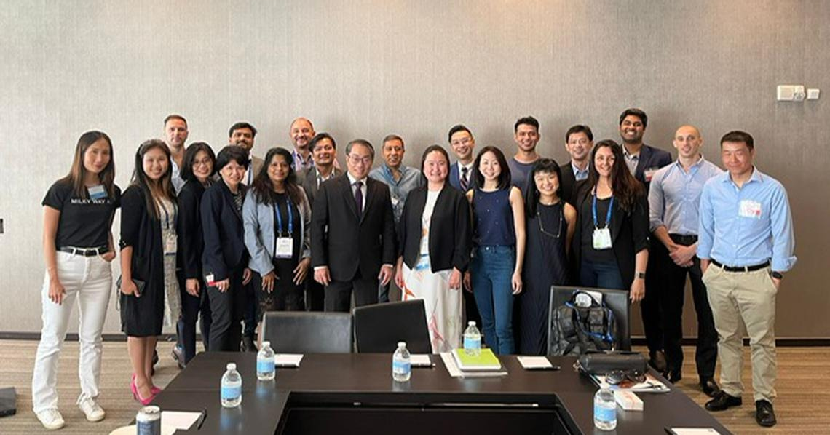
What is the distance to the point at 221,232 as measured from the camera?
4.12 meters

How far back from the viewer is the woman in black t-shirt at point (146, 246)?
3.83m

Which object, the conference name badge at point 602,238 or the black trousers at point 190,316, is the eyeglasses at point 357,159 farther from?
the conference name badge at point 602,238

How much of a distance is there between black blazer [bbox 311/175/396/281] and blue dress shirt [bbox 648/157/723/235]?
1.96m

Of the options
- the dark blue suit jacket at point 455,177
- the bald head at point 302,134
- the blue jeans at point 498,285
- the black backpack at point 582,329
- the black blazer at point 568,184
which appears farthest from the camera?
the bald head at point 302,134

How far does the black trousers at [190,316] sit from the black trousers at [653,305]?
3.18 metres

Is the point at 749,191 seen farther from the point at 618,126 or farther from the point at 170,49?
the point at 170,49

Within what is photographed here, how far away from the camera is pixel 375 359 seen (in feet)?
8.93

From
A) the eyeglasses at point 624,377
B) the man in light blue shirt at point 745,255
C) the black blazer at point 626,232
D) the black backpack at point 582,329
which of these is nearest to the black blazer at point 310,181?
the black blazer at point 626,232

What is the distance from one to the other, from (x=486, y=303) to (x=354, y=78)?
2.45 meters

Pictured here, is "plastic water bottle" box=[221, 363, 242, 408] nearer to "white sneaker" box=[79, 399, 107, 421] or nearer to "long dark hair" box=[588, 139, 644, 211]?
"white sneaker" box=[79, 399, 107, 421]

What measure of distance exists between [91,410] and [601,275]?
3.23 meters

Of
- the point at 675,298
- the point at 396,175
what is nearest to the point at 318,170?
the point at 396,175

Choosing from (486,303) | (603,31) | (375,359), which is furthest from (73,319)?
(603,31)

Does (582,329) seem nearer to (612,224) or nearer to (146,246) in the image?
(612,224)
